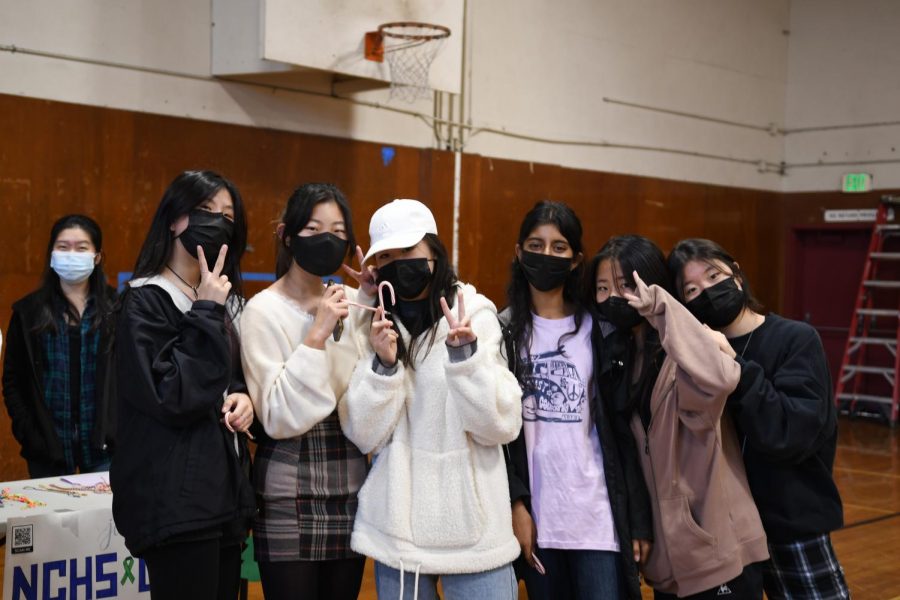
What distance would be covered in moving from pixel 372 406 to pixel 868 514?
15.9 ft

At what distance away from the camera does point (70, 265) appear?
400cm

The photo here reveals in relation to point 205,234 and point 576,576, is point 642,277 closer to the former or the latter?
point 576,576

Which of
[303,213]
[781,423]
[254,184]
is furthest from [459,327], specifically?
[254,184]

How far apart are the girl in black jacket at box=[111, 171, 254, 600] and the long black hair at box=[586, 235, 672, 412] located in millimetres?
1090

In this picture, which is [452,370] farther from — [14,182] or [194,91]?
[194,91]

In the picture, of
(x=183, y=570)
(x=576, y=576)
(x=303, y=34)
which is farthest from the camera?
(x=303, y=34)

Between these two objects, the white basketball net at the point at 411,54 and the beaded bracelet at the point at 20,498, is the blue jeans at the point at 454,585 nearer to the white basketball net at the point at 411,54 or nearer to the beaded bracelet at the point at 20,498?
the beaded bracelet at the point at 20,498

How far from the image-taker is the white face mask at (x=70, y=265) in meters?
4.00

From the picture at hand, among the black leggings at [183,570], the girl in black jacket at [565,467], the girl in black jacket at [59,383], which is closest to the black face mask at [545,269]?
the girl in black jacket at [565,467]

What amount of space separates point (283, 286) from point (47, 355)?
1.78m

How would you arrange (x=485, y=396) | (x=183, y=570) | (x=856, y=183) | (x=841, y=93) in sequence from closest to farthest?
(x=183, y=570), (x=485, y=396), (x=856, y=183), (x=841, y=93)

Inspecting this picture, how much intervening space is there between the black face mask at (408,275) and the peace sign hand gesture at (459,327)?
127 mm

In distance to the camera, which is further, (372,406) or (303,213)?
(303,213)

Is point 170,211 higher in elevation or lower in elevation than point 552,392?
higher
